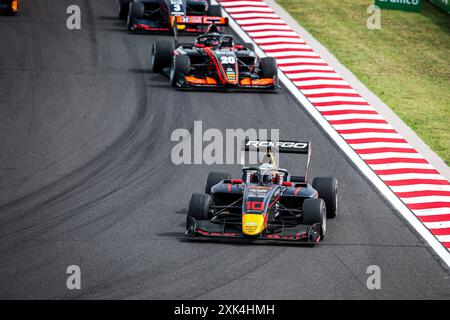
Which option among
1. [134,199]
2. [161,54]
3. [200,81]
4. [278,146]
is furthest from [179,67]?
→ [278,146]

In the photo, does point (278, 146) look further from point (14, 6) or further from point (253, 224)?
point (14, 6)

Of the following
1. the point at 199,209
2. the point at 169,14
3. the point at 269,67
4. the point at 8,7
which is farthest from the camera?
the point at 8,7

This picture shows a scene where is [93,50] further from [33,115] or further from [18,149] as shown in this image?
[18,149]

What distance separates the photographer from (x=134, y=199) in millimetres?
20922

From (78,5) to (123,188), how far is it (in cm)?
1841

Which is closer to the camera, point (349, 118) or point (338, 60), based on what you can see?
point (349, 118)

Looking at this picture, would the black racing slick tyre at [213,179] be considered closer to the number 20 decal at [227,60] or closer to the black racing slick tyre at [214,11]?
the number 20 decal at [227,60]

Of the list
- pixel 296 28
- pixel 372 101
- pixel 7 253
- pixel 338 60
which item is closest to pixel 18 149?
pixel 7 253

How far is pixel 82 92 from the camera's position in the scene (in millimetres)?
28688

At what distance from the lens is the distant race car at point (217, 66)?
2858 cm

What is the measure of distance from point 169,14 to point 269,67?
6.16 m

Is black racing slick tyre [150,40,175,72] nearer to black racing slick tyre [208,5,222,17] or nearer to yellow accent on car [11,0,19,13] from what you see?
black racing slick tyre [208,5,222,17]

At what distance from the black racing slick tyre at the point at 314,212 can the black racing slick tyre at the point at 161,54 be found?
491 inches

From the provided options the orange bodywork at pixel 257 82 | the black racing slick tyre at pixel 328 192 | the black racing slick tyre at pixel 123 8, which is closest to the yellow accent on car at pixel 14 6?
the black racing slick tyre at pixel 123 8
